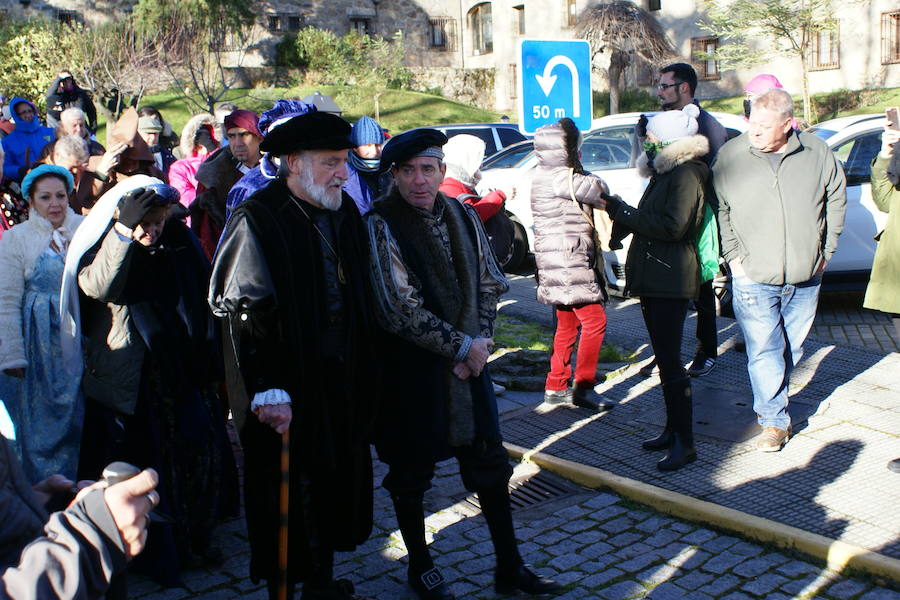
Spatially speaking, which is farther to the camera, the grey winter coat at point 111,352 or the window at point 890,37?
the window at point 890,37

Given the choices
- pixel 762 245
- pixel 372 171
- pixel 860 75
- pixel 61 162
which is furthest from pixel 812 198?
pixel 860 75

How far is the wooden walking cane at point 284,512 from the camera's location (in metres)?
3.46

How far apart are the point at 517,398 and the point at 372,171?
220 centimetres

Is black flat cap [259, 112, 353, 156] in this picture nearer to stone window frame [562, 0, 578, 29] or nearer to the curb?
the curb

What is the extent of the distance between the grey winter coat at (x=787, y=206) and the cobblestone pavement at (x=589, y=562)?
1623 mm

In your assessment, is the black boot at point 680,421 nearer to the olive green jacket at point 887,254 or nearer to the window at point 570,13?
the olive green jacket at point 887,254

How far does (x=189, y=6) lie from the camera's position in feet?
128

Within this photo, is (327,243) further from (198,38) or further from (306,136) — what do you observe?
(198,38)

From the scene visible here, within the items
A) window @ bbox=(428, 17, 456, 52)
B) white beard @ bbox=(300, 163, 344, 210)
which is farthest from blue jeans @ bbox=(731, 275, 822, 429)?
window @ bbox=(428, 17, 456, 52)

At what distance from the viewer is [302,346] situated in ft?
11.6

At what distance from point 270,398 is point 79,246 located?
4.05ft

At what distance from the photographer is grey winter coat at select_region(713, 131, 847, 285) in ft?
17.3

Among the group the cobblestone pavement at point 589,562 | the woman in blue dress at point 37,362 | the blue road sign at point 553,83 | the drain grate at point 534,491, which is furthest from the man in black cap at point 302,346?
the blue road sign at point 553,83

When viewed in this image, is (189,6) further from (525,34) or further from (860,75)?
(860,75)
